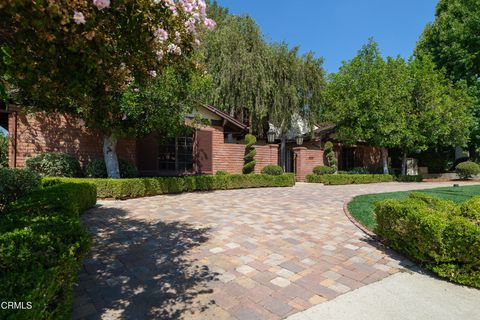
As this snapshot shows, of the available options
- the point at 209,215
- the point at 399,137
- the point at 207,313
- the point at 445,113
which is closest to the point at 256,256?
the point at 207,313

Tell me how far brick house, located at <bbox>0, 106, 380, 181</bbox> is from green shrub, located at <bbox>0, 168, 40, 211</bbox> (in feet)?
16.0

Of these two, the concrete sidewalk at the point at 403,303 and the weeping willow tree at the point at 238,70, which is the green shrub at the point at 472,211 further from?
the weeping willow tree at the point at 238,70

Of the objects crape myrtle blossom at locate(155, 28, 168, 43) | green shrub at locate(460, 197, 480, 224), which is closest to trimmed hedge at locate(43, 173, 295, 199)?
crape myrtle blossom at locate(155, 28, 168, 43)

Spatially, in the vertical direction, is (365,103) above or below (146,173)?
above

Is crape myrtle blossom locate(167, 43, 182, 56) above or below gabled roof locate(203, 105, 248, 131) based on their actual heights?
below

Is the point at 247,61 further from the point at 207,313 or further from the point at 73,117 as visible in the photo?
the point at 207,313

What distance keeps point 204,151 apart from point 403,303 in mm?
12260

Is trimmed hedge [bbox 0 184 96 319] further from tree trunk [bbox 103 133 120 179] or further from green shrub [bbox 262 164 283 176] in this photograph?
green shrub [bbox 262 164 283 176]

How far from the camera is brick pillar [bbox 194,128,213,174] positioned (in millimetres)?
14484

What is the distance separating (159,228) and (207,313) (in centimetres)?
338

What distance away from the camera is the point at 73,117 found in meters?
11.1

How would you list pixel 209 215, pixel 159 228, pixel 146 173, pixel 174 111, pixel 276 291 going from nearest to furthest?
pixel 276 291, pixel 159 228, pixel 209 215, pixel 174 111, pixel 146 173

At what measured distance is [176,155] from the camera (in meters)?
13.9

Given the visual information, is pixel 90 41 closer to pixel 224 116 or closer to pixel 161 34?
pixel 161 34
